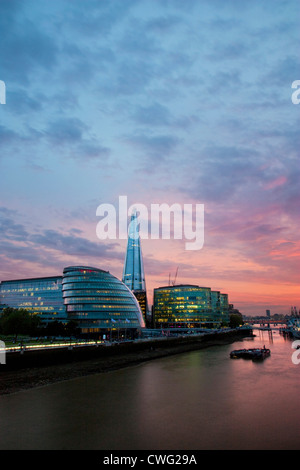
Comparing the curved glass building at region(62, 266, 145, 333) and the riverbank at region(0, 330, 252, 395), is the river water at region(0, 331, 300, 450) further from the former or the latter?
the curved glass building at region(62, 266, 145, 333)

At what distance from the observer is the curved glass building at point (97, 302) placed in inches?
A: 4860

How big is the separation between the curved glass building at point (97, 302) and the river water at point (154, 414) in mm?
78163

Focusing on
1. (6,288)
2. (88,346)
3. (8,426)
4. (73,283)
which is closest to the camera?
(8,426)

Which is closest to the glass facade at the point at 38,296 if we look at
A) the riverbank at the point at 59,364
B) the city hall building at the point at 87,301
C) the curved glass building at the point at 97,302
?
the city hall building at the point at 87,301

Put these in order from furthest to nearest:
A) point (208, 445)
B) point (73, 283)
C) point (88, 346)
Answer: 1. point (73, 283)
2. point (88, 346)
3. point (208, 445)

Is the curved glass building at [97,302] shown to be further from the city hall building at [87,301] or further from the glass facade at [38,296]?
the glass facade at [38,296]

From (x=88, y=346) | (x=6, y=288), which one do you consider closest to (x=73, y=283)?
(x=6, y=288)

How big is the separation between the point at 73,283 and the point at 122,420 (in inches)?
4270

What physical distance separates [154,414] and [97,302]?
99.0 meters

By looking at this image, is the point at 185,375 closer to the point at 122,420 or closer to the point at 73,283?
the point at 122,420

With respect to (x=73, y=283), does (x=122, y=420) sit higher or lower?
lower

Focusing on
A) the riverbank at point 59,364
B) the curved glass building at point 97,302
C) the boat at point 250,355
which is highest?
the curved glass building at point 97,302
